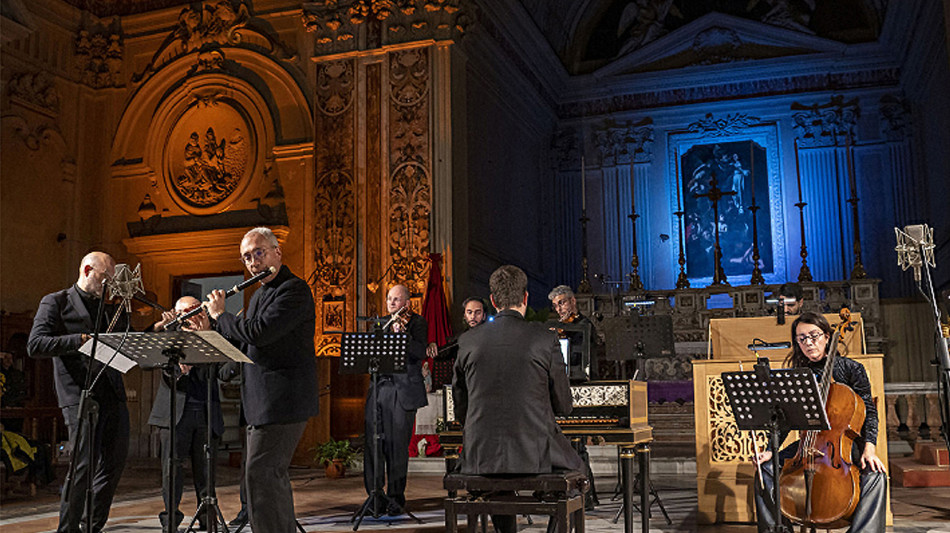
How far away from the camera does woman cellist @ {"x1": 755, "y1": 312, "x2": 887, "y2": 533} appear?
4648 mm

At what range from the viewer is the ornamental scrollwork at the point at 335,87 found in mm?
12344

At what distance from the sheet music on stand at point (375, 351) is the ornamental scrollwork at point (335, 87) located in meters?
6.55

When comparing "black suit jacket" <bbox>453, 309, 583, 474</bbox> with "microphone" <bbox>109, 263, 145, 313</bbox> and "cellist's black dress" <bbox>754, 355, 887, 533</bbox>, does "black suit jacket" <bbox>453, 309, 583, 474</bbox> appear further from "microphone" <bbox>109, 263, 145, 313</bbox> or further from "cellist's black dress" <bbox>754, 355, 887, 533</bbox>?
"microphone" <bbox>109, 263, 145, 313</bbox>

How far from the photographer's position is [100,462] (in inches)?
206

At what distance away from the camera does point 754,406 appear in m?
4.43

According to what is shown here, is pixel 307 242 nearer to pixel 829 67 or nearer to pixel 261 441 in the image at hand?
pixel 261 441

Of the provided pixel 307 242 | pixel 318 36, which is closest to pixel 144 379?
pixel 307 242

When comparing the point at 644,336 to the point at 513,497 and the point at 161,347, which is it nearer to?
the point at 513,497

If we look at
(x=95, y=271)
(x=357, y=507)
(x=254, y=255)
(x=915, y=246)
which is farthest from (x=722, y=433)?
(x=95, y=271)

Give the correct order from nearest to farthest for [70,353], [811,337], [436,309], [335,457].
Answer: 1. [811,337]
2. [70,353]
3. [335,457]
4. [436,309]

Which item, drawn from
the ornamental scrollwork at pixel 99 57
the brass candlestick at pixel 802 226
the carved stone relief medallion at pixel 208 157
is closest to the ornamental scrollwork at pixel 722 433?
the brass candlestick at pixel 802 226

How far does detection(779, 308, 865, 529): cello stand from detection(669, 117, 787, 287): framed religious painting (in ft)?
37.2

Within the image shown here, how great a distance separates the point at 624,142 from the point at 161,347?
537 inches

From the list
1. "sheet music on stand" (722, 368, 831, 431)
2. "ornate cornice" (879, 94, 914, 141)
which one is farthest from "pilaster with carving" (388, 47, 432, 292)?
"ornate cornice" (879, 94, 914, 141)
